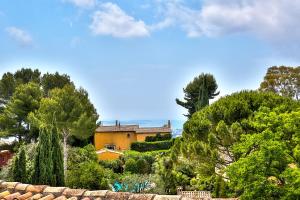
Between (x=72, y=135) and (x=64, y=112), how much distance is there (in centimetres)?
454

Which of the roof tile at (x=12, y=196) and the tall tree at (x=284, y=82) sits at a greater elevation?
the tall tree at (x=284, y=82)

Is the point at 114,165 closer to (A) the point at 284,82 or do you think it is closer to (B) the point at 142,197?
(A) the point at 284,82

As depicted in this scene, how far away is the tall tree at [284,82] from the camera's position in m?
51.1

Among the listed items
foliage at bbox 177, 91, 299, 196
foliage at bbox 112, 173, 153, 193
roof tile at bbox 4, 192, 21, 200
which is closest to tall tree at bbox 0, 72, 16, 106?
foliage at bbox 112, 173, 153, 193

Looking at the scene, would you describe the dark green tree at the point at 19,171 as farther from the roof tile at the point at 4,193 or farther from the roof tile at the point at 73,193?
the roof tile at the point at 73,193

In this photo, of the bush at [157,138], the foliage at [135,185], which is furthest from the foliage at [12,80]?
the foliage at [135,185]

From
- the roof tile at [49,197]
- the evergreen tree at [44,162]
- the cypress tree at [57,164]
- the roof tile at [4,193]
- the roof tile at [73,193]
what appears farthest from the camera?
the cypress tree at [57,164]

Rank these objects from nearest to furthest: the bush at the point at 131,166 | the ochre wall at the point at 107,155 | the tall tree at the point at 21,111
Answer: the bush at the point at 131,166 → the tall tree at the point at 21,111 → the ochre wall at the point at 107,155

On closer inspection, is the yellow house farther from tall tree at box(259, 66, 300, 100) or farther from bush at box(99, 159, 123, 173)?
bush at box(99, 159, 123, 173)

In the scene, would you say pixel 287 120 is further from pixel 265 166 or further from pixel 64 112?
pixel 64 112

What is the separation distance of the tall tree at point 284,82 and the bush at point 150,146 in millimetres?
12152

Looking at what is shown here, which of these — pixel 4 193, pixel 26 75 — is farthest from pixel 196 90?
pixel 4 193

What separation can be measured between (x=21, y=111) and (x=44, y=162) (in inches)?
941

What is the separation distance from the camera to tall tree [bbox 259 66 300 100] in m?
51.1
